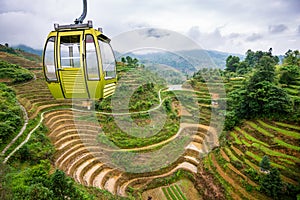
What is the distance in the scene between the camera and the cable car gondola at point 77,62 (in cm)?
300

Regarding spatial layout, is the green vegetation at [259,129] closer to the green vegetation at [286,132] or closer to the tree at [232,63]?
the green vegetation at [286,132]

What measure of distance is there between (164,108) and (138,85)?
9.30ft

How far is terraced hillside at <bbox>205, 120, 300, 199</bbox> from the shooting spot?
7438 mm

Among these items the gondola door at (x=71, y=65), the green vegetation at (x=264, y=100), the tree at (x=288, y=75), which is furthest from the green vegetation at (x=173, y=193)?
the tree at (x=288, y=75)

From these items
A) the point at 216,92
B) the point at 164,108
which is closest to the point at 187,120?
the point at 164,108

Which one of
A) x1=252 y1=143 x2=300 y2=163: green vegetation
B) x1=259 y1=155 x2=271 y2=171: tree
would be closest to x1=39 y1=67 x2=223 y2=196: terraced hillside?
x1=252 y1=143 x2=300 y2=163: green vegetation

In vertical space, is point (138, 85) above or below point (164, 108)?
above

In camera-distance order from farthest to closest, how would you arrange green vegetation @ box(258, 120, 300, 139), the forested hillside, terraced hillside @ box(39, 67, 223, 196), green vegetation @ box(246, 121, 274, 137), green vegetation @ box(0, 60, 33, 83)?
1. green vegetation @ box(0, 60, 33, 83)
2. green vegetation @ box(246, 121, 274, 137)
3. green vegetation @ box(258, 120, 300, 139)
4. terraced hillside @ box(39, 67, 223, 196)
5. the forested hillside

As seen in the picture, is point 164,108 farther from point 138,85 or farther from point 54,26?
point 54,26

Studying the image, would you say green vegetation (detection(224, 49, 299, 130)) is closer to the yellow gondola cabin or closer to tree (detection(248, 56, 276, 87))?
tree (detection(248, 56, 276, 87))

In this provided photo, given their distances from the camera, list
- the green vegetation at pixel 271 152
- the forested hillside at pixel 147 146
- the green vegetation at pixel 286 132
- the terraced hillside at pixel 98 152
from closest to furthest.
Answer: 1. the forested hillside at pixel 147 146
2. the terraced hillside at pixel 98 152
3. the green vegetation at pixel 271 152
4. the green vegetation at pixel 286 132

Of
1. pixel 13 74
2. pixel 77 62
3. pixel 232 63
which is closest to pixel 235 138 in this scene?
pixel 77 62

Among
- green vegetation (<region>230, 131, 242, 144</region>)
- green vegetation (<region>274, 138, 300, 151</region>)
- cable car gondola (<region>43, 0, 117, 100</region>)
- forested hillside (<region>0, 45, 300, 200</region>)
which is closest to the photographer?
cable car gondola (<region>43, 0, 117, 100</region>)

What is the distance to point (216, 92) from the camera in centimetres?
1670
